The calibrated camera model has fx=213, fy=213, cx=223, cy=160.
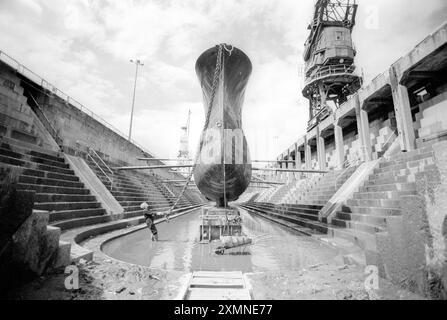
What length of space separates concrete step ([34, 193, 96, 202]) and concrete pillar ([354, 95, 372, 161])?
15.3m

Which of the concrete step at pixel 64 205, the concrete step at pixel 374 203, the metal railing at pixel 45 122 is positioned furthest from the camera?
the metal railing at pixel 45 122

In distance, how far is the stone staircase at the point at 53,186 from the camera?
606 centimetres

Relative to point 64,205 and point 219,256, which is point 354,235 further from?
point 64,205

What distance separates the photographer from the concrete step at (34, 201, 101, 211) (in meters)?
5.80

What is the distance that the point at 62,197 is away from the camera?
22.2 ft

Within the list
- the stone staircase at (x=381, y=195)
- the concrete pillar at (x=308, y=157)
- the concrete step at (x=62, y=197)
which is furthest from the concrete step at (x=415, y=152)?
the concrete pillar at (x=308, y=157)

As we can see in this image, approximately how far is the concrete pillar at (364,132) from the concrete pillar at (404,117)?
298cm

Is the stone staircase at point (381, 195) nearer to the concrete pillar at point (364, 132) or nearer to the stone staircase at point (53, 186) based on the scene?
the concrete pillar at point (364, 132)

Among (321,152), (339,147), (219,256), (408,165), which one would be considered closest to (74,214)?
(219,256)

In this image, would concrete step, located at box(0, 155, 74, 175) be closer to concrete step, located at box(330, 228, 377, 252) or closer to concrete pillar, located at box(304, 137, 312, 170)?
concrete step, located at box(330, 228, 377, 252)

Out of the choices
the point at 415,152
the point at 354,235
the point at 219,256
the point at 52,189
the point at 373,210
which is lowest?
the point at 219,256

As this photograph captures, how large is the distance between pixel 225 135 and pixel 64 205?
5372mm

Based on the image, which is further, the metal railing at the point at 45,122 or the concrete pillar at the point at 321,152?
the concrete pillar at the point at 321,152
